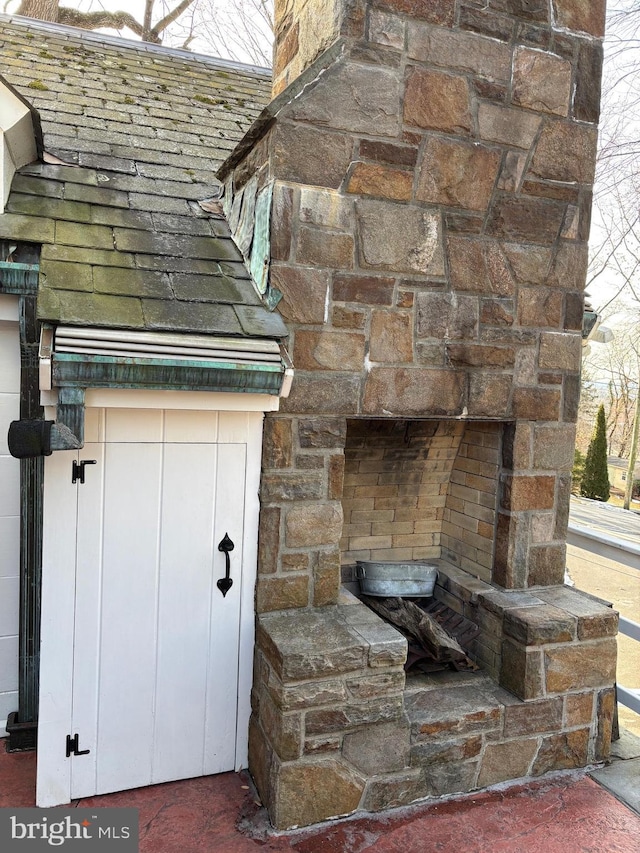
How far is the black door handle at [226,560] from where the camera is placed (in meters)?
2.81

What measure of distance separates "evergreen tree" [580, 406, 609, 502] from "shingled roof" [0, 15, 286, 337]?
1419 centimetres

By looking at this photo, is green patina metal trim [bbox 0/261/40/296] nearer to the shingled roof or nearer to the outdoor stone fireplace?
the shingled roof

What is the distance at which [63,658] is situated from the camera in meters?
2.63

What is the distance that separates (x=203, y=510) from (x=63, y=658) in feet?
2.81

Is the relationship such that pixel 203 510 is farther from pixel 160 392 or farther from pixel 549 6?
pixel 549 6

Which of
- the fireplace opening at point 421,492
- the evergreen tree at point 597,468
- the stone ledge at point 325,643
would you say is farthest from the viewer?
the evergreen tree at point 597,468

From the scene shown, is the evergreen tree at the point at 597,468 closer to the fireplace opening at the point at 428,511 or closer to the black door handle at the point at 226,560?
the fireplace opening at the point at 428,511

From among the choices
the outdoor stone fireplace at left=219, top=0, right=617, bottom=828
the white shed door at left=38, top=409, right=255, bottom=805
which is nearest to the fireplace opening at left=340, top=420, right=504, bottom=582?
the outdoor stone fireplace at left=219, top=0, right=617, bottom=828

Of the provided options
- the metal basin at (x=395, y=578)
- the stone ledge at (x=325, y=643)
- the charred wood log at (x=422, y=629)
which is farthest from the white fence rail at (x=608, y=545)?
the stone ledge at (x=325, y=643)

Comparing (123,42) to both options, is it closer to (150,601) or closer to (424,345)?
(424,345)

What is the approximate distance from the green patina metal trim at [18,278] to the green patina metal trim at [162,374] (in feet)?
2.03

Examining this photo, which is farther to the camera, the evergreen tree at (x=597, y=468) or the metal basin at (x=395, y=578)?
the evergreen tree at (x=597, y=468)

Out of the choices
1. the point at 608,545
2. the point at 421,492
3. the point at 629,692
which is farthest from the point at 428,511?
the point at 629,692

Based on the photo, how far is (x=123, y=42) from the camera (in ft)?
16.1
